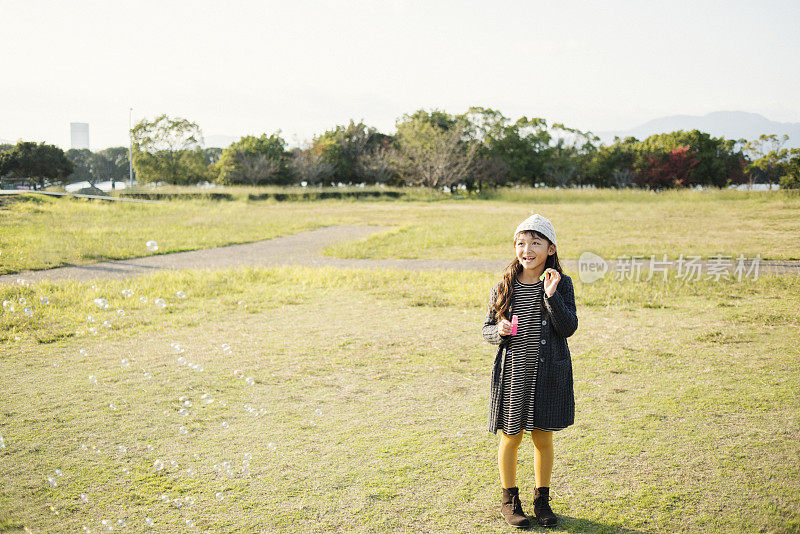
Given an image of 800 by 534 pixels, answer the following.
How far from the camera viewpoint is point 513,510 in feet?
9.20

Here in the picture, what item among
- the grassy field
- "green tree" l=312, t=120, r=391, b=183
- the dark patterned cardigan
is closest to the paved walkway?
the grassy field

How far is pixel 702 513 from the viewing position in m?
2.87

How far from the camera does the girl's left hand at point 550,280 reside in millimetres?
2682

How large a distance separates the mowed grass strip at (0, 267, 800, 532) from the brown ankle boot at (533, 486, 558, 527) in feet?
0.28

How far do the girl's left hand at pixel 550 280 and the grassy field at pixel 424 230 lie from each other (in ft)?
24.9

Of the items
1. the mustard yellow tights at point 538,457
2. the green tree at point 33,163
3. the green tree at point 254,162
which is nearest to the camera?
the mustard yellow tights at point 538,457

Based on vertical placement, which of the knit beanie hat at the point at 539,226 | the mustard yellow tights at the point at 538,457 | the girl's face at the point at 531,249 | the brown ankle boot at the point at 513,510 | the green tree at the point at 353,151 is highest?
the green tree at the point at 353,151

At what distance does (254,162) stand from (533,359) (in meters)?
44.7

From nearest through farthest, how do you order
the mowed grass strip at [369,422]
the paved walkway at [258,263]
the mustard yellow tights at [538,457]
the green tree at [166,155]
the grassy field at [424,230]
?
the mustard yellow tights at [538,457] < the mowed grass strip at [369,422] < the paved walkway at [258,263] < the grassy field at [424,230] < the green tree at [166,155]

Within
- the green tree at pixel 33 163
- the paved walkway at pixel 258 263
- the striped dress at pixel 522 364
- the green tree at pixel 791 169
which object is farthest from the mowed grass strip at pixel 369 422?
the green tree at pixel 791 169

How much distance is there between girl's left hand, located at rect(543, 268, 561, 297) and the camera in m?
2.68

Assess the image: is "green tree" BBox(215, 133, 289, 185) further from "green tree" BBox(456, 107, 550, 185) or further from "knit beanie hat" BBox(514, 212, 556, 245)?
"knit beanie hat" BBox(514, 212, 556, 245)

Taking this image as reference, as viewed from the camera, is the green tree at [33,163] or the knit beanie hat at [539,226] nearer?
the knit beanie hat at [539,226]

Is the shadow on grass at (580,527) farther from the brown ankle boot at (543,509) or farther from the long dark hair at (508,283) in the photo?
the long dark hair at (508,283)
